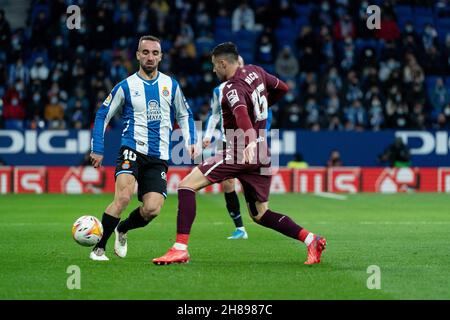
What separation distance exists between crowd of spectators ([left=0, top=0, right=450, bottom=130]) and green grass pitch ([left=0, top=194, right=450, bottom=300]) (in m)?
8.90

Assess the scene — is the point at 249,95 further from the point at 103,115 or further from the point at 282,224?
the point at 103,115

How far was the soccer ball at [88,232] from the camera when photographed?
1004 centimetres

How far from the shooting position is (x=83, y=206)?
19.7m

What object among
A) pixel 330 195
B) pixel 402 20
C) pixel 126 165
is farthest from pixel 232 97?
pixel 402 20

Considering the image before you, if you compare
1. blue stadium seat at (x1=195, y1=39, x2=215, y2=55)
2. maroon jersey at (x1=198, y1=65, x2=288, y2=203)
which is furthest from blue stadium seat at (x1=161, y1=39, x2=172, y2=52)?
maroon jersey at (x1=198, y1=65, x2=288, y2=203)

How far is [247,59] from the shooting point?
2866 cm

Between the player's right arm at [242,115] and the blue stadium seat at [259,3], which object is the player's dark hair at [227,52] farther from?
the blue stadium seat at [259,3]

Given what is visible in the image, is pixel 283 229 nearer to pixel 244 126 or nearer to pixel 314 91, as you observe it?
pixel 244 126

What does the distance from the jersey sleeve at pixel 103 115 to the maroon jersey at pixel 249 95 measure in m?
1.13

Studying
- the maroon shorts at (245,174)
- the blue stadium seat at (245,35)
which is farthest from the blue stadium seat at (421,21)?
the maroon shorts at (245,174)

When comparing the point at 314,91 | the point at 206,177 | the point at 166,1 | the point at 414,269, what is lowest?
the point at 414,269
